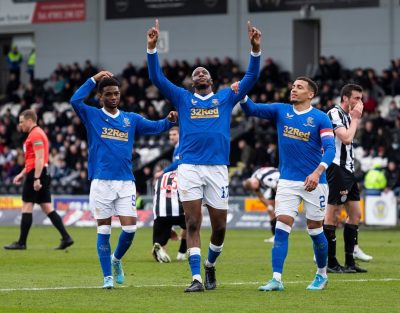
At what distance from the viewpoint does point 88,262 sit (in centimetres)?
1825

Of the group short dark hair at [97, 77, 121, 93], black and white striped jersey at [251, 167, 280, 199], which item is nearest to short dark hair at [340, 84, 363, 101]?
short dark hair at [97, 77, 121, 93]

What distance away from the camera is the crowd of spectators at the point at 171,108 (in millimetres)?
34375

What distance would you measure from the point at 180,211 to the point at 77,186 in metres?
19.3

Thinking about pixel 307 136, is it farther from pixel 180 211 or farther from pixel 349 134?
pixel 180 211

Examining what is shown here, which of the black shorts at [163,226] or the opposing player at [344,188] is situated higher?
the opposing player at [344,188]

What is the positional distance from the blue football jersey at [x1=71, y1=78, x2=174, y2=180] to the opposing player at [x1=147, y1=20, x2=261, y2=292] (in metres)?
0.77

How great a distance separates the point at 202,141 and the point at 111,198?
130 cm

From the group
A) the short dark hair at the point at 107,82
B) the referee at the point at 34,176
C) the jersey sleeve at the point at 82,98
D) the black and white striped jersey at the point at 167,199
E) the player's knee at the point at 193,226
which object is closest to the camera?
the player's knee at the point at 193,226

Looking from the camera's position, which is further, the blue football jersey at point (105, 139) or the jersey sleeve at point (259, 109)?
the blue football jersey at point (105, 139)

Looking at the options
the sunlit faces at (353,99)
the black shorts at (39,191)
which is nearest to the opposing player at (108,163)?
the sunlit faces at (353,99)

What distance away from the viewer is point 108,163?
545 inches

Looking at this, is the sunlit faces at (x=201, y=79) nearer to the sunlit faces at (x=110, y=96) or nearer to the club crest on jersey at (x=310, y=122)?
the sunlit faces at (x=110, y=96)

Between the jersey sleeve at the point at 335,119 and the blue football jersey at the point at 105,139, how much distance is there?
9.87ft

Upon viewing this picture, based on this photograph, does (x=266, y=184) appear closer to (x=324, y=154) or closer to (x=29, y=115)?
(x=29, y=115)
